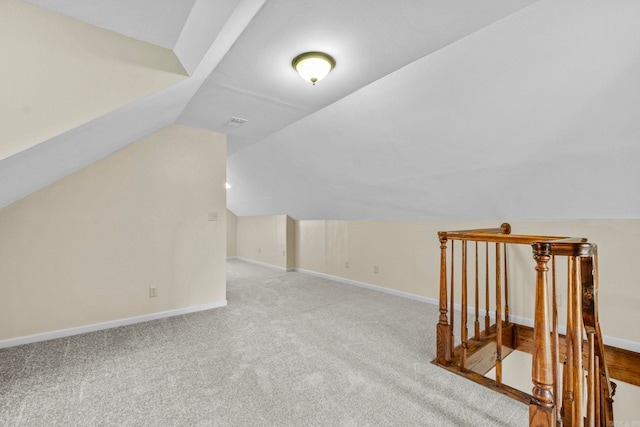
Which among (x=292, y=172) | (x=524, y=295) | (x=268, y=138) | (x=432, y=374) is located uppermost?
(x=268, y=138)

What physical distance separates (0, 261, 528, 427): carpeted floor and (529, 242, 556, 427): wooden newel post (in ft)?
1.22

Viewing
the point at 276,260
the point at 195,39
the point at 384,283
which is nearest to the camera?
the point at 195,39

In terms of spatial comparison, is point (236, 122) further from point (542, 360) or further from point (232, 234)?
point (232, 234)

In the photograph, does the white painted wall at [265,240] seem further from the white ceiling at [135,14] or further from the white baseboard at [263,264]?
the white ceiling at [135,14]

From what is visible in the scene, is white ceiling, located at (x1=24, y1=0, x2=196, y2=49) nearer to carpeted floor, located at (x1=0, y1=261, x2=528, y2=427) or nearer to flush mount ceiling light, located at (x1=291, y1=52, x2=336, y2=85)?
flush mount ceiling light, located at (x1=291, y1=52, x2=336, y2=85)

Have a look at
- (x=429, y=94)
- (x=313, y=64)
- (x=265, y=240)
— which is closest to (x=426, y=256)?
(x=429, y=94)

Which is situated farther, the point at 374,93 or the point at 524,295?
the point at 524,295

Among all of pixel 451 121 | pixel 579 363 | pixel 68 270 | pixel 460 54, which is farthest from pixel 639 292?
pixel 68 270

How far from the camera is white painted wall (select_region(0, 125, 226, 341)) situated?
2.72 meters

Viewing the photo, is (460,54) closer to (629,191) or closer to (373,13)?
(373,13)

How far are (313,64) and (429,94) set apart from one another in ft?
3.25

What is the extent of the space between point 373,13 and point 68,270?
349 cm

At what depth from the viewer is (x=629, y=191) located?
2307 mm

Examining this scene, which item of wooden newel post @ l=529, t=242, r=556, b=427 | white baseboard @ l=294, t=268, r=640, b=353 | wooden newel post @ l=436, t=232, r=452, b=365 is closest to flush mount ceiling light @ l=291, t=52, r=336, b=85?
wooden newel post @ l=436, t=232, r=452, b=365
